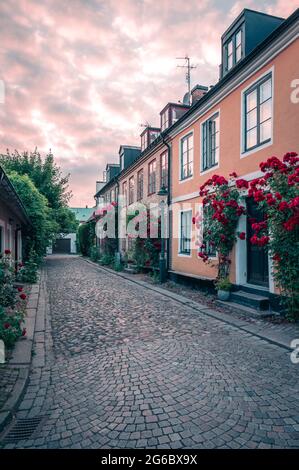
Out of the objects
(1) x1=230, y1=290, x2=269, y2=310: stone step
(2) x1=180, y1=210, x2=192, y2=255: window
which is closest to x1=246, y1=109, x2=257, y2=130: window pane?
(2) x1=180, y1=210, x2=192, y2=255: window

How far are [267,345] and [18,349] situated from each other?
411 centimetres

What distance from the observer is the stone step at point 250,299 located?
6.49m

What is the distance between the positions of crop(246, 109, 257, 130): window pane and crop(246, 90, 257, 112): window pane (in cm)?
13

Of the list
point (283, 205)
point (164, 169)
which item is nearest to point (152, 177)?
point (164, 169)

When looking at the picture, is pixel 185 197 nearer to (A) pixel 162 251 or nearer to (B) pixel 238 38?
(A) pixel 162 251

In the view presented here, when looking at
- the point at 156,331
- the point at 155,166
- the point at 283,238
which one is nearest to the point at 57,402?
the point at 156,331

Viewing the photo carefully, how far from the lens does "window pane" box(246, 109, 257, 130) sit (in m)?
7.31

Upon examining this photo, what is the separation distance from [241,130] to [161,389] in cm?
689

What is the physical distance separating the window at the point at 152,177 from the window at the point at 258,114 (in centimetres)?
755

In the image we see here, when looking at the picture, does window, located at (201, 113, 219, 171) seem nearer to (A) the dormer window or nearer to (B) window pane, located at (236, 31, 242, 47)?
(B) window pane, located at (236, 31, 242, 47)

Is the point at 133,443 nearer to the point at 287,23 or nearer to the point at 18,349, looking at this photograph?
the point at 18,349

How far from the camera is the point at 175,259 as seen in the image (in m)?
11.9

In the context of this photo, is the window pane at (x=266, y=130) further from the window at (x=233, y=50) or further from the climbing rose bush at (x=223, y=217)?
the window at (x=233, y=50)

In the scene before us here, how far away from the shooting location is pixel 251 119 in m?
7.47
